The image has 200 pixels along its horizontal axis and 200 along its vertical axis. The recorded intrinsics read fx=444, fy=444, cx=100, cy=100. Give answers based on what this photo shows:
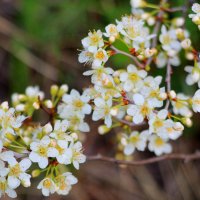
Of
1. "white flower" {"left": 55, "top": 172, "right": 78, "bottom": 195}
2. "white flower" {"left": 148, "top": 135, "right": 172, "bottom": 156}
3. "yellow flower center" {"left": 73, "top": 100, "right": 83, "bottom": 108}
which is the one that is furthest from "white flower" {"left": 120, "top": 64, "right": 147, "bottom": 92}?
"white flower" {"left": 55, "top": 172, "right": 78, "bottom": 195}

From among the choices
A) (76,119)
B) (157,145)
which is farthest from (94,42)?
(157,145)

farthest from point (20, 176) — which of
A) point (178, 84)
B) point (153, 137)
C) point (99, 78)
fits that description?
point (178, 84)

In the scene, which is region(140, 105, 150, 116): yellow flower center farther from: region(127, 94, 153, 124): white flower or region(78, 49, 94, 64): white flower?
region(78, 49, 94, 64): white flower

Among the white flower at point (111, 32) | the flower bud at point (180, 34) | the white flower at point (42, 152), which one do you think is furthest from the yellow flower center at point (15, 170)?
the flower bud at point (180, 34)

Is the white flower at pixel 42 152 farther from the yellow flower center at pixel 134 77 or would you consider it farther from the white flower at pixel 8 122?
the yellow flower center at pixel 134 77

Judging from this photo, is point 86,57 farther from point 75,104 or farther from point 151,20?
point 151,20

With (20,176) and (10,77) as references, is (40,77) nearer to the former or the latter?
(10,77)
